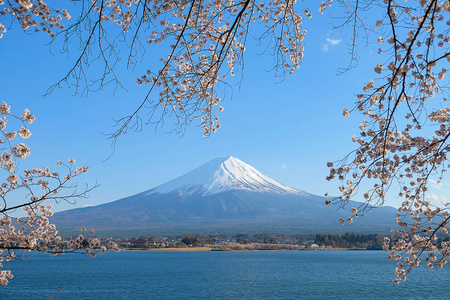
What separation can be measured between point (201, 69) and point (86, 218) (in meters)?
115

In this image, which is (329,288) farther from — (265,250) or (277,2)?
(265,250)

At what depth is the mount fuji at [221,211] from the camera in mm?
95875

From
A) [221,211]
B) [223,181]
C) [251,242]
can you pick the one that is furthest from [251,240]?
[223,181]

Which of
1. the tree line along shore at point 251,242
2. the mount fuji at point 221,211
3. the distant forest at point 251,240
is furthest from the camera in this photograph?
the mount fuji at point 221,211

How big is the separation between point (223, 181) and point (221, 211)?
1709 centimetres

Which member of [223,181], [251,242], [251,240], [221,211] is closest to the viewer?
[251,242]

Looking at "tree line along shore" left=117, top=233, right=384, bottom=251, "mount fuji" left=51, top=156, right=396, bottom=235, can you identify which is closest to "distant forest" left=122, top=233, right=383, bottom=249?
"tree line along shore" left=117, top=233, right=384, bottom=251

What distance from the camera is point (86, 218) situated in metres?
112

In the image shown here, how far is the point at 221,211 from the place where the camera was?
4505 inches

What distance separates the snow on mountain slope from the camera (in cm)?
12512

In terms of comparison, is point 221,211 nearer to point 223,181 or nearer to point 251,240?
point 223,181

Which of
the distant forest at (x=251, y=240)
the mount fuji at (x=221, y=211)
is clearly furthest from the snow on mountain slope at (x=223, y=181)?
the distant forest at (x=251, y=240)

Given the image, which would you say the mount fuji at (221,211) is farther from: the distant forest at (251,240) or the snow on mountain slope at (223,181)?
the distant forest at (251,240)

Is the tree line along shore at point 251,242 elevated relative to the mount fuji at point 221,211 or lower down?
lower down
